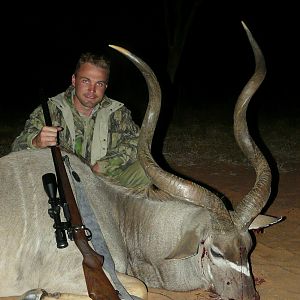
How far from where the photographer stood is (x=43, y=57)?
110ft

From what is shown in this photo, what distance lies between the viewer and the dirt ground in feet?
13.4

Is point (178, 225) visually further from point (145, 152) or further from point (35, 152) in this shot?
point (35, 152)

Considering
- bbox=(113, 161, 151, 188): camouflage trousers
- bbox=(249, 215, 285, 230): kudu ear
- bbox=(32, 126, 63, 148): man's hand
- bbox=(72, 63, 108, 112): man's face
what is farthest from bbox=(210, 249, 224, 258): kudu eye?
bbox=(72, 63, 108, 112): man's face

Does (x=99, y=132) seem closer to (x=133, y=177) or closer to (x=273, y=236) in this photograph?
(x=133, y=177)

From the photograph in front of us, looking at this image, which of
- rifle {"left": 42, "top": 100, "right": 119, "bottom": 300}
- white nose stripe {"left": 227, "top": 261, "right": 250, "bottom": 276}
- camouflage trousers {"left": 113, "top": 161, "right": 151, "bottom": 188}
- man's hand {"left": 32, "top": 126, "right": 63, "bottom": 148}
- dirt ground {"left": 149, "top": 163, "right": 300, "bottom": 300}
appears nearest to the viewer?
rifle {"left": 42, "top": 100, "right": 119, "bottom": 300}

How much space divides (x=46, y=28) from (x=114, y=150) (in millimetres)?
33868

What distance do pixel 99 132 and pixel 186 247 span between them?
1538 millimetres

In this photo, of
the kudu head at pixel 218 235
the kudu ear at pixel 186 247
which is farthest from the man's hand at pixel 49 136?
the kudu ear at pixel 186 247

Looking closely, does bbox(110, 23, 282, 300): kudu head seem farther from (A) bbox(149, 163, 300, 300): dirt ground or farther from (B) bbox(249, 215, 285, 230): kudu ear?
(A) bbox(149, 163, 300, 300): dirt ground

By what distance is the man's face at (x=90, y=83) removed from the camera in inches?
179

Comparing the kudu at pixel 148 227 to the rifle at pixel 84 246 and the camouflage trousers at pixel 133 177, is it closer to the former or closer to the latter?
the rifle at pixel 84 246

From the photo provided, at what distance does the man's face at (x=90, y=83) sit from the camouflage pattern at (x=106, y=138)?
0.14m

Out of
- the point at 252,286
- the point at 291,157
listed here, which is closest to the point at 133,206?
the point at 252,286

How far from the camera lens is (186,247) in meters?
3.51
